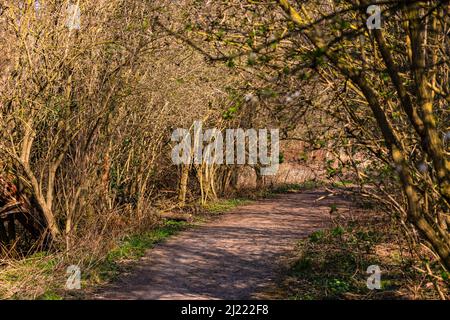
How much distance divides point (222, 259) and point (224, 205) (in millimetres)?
7906

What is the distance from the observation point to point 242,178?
22.6 metres

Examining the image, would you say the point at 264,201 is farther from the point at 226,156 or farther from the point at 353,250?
the point at 353,250

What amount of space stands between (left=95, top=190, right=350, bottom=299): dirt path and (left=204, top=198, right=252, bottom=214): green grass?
2.33 feet

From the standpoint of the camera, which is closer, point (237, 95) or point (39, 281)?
point (237, 95)

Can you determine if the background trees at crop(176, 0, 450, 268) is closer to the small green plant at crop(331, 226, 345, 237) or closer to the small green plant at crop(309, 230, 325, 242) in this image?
the small green plant at crop(331, 226, 345, 237)

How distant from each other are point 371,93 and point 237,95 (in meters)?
1.72

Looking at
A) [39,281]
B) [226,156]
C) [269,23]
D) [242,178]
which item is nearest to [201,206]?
[226,156]

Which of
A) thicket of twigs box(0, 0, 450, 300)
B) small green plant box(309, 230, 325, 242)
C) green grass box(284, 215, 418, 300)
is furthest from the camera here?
small green plant box(309, 230, 325, 242)

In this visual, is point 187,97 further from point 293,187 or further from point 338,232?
point 293,187

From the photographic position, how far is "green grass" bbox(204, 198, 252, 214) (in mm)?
18094

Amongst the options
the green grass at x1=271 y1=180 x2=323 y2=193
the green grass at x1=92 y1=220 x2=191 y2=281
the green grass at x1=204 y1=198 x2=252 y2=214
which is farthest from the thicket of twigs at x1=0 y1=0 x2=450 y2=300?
the green grass at x1=271 y1=180 x2=323 y2=193

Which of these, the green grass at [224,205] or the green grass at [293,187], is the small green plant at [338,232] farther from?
the green grass at [293,187]

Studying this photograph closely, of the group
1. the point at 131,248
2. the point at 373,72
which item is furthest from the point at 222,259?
the point at 373,72

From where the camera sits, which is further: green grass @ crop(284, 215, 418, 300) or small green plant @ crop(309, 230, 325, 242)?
small green plant @ crop(309, 230, 325, 242)
